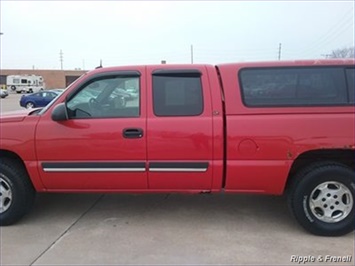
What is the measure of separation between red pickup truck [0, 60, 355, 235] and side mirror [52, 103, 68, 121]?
0.4 inches

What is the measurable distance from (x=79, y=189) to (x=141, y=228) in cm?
84

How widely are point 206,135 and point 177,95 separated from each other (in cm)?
57

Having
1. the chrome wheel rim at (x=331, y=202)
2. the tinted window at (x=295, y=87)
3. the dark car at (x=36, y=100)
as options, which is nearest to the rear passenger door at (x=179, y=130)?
the tinted window at (x=295, y=87)

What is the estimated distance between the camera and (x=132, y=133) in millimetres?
4312

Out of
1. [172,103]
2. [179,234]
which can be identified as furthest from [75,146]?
[179,234]

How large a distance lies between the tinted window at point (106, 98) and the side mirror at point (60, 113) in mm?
83

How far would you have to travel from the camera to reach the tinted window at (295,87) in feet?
13.9

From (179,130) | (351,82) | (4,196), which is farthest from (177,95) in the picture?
(4,196)

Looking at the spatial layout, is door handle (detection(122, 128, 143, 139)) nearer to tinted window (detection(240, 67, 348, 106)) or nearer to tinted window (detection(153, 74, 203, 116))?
tinted window (detection(153, 74, 203, 116))

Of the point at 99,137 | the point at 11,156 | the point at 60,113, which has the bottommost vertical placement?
the point at 11,156

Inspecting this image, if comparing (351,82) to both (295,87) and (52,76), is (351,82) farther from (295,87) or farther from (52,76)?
(52,76)

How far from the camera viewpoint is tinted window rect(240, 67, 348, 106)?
13.9ft

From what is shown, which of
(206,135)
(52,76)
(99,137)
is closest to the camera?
(206,135)

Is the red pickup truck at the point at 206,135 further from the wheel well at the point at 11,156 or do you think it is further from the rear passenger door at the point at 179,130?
the wheel well at the point at 11,156
